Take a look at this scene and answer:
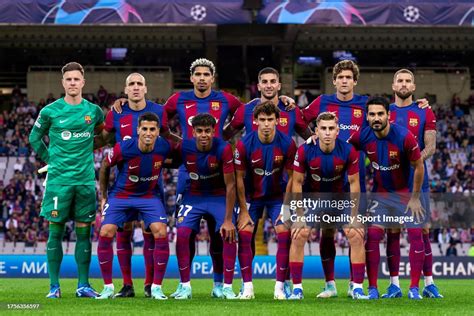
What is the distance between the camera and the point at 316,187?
1030 cm

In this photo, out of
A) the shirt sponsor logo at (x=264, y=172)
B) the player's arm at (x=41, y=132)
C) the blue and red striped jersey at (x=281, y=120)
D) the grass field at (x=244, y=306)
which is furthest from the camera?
the blue and red striped jersey at (x=281, y=120)

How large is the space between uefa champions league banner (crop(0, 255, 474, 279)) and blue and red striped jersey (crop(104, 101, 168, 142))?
9785 mm

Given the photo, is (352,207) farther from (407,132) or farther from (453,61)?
(453,61)

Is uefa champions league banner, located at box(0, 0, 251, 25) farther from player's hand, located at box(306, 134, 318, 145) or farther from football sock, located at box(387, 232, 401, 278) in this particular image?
player's hand, located at box(306, 134, 318, 145)

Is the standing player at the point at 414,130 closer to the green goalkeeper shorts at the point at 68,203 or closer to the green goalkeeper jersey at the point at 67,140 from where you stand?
the green goalkeeper shorts at the point at 68,203

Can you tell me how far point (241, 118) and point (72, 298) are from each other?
2.71 meters

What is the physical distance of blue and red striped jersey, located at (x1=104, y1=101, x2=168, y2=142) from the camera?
10.8m

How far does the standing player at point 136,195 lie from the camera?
10.2 m

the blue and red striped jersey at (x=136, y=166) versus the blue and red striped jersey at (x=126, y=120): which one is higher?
the blue and red striped jersey at (x=126, y=120)

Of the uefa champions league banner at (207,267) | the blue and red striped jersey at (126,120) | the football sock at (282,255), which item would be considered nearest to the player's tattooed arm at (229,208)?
the football sock at (282,255)

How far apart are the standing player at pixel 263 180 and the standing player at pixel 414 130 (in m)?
1.27

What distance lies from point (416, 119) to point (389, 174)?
90cm

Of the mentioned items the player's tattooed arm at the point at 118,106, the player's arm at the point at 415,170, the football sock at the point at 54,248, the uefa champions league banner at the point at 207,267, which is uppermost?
the player's tattooed arm at the point at 118,106

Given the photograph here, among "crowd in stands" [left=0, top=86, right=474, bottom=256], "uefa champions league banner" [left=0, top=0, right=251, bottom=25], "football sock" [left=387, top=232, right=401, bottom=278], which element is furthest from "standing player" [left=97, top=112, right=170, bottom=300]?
"uefa champions league banner" [left=0, top=0, right=251, bottom=25]
